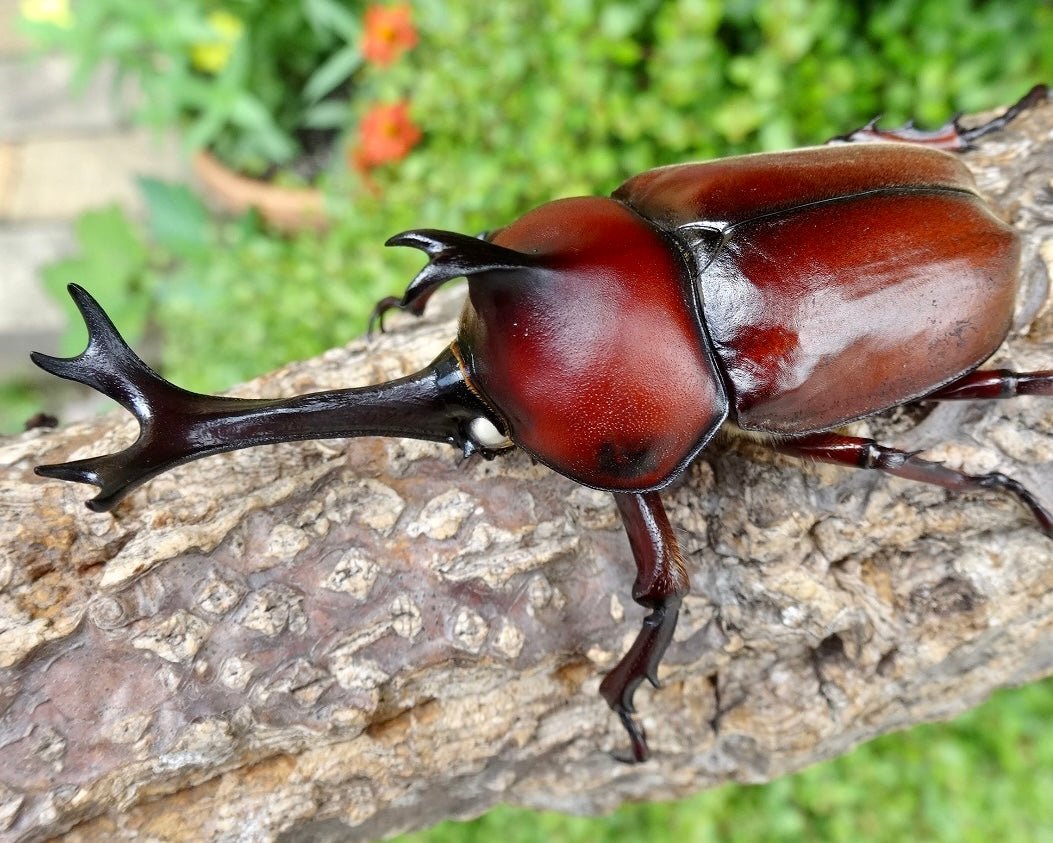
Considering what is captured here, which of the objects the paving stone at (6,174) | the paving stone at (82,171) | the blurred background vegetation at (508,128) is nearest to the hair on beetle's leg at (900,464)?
the blurred background vegetation at (508,128)

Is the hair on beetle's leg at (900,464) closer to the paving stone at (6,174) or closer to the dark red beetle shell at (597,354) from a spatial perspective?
the dark red beetle shell at (597,354)

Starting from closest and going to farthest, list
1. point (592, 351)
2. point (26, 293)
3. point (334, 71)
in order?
point (592, 351), point (334, 71), point (26, 293)

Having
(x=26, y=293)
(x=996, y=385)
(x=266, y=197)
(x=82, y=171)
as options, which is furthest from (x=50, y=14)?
(x=996, y=385)

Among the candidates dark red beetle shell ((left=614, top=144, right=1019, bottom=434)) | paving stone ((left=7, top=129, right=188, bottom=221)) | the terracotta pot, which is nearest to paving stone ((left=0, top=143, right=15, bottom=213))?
paving stone ((left=7, top=129, right=188, bottom=221))

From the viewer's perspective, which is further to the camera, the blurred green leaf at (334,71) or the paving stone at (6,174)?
the paving stone at (6,174)

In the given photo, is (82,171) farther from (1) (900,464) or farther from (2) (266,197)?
(1) (900,464)
